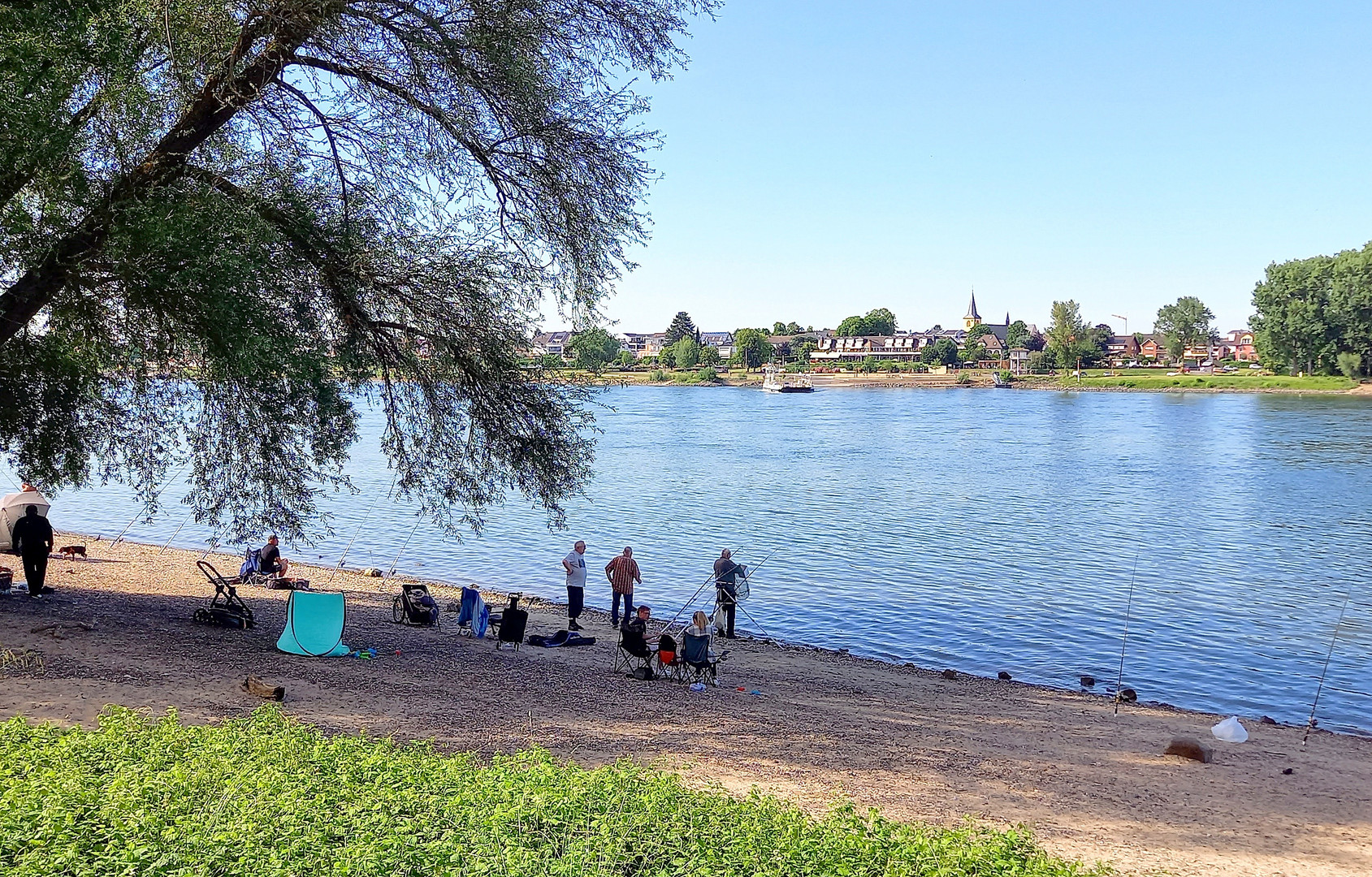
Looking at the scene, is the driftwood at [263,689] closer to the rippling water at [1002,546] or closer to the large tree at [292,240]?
the large tree at [292,240]

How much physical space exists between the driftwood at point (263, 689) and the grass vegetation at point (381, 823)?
9.43 feet

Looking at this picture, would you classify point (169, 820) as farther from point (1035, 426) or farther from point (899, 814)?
point (1035, 426)

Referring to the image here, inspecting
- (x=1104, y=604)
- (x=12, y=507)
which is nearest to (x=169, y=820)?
(x=12, y=507)

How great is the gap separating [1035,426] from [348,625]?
3313 inches

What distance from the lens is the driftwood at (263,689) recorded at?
10844 mm

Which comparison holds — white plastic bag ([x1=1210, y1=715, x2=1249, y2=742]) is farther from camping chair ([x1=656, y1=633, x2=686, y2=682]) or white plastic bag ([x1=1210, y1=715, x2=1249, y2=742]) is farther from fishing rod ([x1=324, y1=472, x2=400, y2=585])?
fishing rod ([x1=324, y1=472, x2=400, y2=585])

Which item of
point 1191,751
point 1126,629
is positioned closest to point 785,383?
point 1126,629

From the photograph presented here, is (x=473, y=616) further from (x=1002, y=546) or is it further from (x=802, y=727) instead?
(x=1002, y=546)

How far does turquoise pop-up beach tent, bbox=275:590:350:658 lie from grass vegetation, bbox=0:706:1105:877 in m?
5.52

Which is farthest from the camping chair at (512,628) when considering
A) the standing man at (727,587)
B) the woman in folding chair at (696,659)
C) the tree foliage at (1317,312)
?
the tree foliage at (1317,312)

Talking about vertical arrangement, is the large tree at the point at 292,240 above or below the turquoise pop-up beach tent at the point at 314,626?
above

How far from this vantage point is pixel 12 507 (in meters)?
18.7

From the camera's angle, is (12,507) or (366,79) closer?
(366,79)

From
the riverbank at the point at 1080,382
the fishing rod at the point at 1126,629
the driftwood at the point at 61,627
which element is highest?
the riverbank at the point at 1080,382
